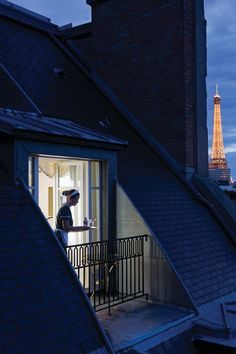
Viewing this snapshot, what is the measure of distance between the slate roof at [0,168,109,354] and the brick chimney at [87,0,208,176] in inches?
257

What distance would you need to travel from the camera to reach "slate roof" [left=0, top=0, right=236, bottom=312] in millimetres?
8359

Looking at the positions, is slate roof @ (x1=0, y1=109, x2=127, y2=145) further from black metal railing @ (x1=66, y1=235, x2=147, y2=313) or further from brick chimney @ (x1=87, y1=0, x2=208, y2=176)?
brick chimney @ (x1=87, y1=0, x2=208, y2=176)

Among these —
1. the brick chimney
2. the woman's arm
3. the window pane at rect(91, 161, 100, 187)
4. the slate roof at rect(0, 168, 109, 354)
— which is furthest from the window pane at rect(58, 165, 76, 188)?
the brick chimney

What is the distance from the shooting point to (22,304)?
188 inches

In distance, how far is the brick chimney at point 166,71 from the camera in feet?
38.5

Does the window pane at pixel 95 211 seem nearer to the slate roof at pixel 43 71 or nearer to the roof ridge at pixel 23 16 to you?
the slate roof at pixel 43 71

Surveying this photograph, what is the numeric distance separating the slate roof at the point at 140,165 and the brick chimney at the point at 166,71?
0.52 metres

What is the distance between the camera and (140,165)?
10.7m

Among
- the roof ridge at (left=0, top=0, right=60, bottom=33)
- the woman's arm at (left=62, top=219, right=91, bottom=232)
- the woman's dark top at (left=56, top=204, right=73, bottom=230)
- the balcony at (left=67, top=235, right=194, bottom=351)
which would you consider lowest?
the balcony at (left=67, top=235, right=194, bottom=351)

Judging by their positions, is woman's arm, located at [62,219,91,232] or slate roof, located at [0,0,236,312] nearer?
woman's arm, located at [62,219,91,232]

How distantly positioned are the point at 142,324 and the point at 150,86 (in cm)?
792

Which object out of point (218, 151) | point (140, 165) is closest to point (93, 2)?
point (140, 165)

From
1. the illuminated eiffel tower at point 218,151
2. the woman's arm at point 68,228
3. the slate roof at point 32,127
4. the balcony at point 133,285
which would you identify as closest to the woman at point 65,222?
the woman's arm at point 68,228

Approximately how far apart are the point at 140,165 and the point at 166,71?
336 cm
